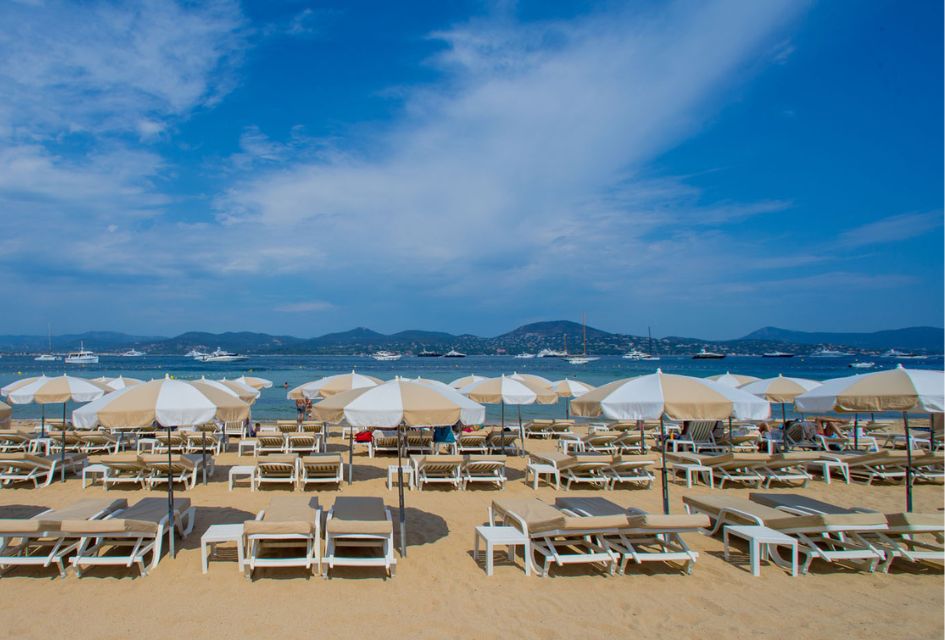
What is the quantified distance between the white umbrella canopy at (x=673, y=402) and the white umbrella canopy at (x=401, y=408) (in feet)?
5.33

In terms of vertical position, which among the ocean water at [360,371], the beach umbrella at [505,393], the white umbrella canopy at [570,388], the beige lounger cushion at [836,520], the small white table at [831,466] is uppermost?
the beach umbrella at [505,393]

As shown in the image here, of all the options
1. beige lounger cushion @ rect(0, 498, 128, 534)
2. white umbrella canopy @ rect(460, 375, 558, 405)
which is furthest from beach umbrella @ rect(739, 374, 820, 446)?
beige lounger cushion @ rect(0, 498, 128, 534)

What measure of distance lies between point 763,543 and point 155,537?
20.4 ft

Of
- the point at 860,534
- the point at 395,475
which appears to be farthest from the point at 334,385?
the point at 860,534

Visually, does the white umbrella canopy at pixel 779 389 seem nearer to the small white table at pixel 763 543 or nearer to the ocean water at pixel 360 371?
the small white table at pixel 763 543

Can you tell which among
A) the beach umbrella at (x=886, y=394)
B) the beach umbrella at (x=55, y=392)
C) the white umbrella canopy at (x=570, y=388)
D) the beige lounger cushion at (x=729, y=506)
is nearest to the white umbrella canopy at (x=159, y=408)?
the beach umbrella at (x=55, y=392)

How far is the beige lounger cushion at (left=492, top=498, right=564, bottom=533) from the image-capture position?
19.8 ft

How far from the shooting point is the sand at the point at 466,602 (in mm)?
4660

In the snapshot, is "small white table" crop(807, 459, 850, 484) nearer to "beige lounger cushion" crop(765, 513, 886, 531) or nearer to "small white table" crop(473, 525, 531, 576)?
"beige lounger cushion" crop(765, 513, 886, 531)

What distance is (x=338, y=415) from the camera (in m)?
6.34

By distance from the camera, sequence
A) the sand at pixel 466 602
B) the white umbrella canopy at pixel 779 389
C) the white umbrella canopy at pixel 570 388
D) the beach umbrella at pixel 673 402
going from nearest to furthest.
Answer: the sand at pixel 466 602 < the beach umbrella at pixel 673 402 < the white umbrella canopy at pixel 779 389 < the white umbrella canopy at pixel 570 388

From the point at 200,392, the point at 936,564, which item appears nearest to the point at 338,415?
the point at 200,392

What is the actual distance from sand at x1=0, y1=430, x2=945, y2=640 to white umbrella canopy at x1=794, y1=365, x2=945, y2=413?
6.23 feet

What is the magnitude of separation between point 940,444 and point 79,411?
18.7 metres
